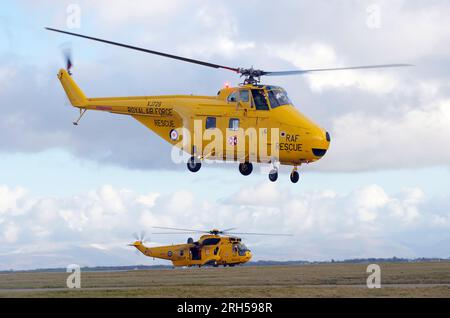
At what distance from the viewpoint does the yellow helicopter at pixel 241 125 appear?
128 ft

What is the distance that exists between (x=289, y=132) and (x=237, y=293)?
987cm

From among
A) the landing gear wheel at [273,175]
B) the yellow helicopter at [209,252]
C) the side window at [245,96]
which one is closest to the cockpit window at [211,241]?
the yellow helicopter at [209,252]

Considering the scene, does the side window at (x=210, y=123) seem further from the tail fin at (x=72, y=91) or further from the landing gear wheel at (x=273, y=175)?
the tail fin at (x=72, y=91)

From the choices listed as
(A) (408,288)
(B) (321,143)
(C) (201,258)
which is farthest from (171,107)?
(C) (201,258)

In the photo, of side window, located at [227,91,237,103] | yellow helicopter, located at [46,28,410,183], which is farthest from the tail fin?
side window, located at [227,91,237,103]

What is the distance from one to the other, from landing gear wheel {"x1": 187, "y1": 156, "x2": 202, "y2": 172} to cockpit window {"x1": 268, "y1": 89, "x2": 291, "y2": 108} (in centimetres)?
555

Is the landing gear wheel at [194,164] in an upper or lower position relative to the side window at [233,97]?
lower

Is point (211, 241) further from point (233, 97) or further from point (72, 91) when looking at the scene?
point (233, 97)

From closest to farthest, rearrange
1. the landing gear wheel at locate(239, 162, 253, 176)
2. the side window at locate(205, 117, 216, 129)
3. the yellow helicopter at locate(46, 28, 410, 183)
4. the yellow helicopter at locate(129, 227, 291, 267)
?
the yellow helicopter at locate(46, 28, 410, 183), the side window at locate(205, 117, 216, 129), the landing gear wheel at locate(239, 162, 253, 176), the yellow helicopter at locate(129, 227, 291, 267)

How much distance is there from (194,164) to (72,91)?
10.5 m

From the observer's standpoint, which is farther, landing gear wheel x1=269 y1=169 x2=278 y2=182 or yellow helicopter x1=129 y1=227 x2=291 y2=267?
yellow helicopter x1=129 y1=227 x2=291 y2=267

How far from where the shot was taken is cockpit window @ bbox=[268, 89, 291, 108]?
40375mm

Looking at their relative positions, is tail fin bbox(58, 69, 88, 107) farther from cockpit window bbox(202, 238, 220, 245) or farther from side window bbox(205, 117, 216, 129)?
cockpit window bbox(202, 238, 220, 245)

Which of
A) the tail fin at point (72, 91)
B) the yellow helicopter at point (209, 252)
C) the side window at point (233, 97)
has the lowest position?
the yellow helicopter at point (209, 252)
